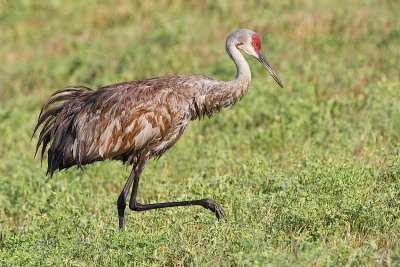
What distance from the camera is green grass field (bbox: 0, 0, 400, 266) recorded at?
17.6 ft

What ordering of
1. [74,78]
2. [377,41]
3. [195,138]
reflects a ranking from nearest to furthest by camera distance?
1. [195,138]
2. [377,41]
3. [74,78]

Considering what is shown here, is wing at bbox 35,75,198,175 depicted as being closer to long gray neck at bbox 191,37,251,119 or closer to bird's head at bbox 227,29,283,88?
Answer: long gray neck at bbox 191,37,251,119

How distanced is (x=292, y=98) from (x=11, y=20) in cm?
1006

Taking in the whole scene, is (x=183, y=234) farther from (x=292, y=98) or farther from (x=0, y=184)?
(x=292, y=98)

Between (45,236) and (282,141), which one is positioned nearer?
(45,236)

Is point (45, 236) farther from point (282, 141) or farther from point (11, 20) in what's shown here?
point (11, 20)

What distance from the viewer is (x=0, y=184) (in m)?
8.00

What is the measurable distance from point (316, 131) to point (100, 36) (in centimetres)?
828

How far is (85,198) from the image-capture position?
706 cm

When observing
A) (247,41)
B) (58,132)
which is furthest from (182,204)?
(247,41)

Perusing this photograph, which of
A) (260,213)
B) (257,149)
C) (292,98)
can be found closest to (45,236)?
(260,213)

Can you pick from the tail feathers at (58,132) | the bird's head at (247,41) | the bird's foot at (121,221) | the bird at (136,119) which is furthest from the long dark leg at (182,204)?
the bird's head at (247,41)

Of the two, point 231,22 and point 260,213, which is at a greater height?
point 231,22

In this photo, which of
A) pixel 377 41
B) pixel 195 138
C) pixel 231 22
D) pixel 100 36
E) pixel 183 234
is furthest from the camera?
pixel 100 36
